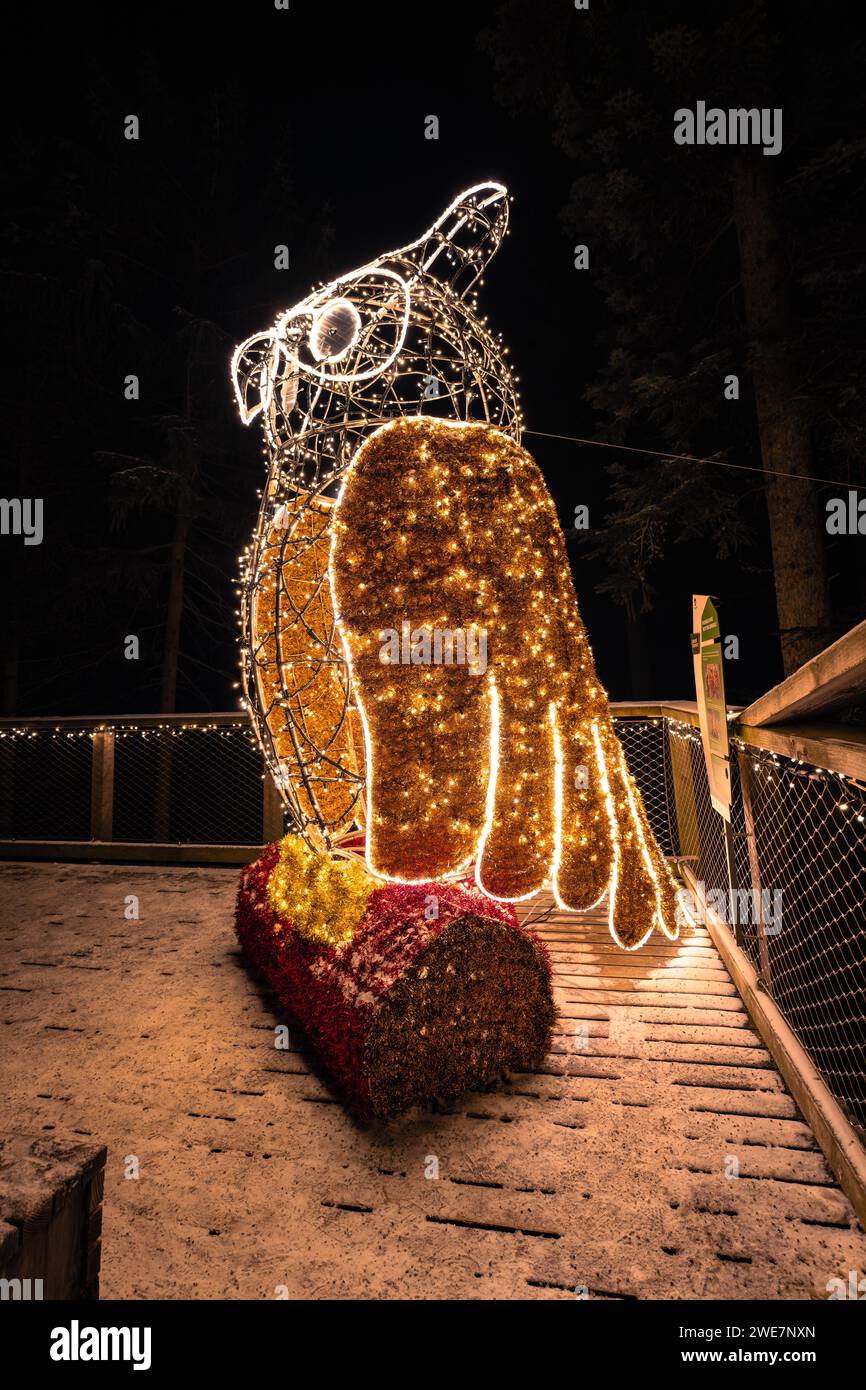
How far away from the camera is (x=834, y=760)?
1.54 m

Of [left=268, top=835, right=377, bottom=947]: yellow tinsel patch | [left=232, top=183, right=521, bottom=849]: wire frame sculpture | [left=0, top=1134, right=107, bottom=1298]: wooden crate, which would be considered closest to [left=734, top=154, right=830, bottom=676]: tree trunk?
[left=232, top=183, right=521, bottom=849]: wire frame sculpture

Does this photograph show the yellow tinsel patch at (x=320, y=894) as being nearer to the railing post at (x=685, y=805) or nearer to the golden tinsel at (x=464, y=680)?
the golden tinsel at (x=464, y=680)

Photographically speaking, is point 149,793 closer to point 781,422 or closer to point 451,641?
point 451,641

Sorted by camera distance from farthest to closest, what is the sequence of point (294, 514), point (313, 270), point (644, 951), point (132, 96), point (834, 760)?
point (313, 270), point (132, 96), point (644, 951), point (294, 514), point (834, 760)

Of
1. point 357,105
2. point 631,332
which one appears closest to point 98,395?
point 357,105

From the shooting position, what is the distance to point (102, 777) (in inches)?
218

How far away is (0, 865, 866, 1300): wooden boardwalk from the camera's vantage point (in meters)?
1.48

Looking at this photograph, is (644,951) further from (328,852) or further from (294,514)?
(294,514)

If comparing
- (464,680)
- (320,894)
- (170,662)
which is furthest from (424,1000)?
(170,662)

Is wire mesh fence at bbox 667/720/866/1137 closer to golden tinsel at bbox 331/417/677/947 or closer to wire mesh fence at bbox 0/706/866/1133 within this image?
wire mesh fence at bbox 0/706/866/1133

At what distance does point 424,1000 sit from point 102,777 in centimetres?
448

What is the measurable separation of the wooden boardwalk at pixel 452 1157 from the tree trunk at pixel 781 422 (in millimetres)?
3773

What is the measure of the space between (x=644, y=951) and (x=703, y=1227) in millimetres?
1893

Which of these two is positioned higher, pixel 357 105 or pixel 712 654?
pixel 357 105
